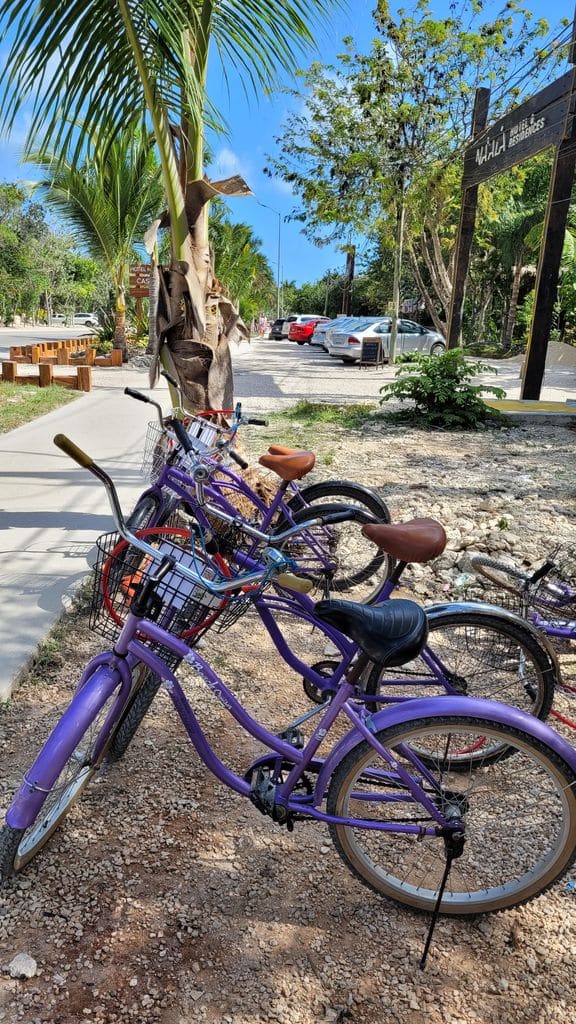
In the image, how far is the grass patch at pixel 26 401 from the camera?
934 centimetres

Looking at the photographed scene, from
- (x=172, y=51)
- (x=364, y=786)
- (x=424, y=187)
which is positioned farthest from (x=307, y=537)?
(x=424, y=187)

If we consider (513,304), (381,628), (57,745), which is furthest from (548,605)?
(513,304)

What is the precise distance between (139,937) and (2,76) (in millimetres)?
4397

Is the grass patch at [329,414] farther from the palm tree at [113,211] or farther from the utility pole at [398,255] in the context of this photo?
the utility pole at [398,255]

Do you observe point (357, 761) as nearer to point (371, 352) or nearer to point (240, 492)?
point (240, 492)

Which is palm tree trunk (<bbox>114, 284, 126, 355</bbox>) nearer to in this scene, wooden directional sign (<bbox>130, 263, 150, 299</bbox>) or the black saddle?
wooden directional sign (<bbox>130, 263, 150, 299</bbox>)

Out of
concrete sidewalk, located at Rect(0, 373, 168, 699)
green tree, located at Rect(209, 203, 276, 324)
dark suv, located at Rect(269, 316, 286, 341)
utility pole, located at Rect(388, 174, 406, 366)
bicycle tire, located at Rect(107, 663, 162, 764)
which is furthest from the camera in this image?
dark suv, located at Rect(269, 316, 286, 341)

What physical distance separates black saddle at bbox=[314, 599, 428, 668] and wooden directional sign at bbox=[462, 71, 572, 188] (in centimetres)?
946

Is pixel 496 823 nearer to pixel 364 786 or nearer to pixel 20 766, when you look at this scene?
pixel 364 786

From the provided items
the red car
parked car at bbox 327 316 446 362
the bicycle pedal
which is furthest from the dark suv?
the bicycle pedal

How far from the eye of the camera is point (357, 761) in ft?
6.40

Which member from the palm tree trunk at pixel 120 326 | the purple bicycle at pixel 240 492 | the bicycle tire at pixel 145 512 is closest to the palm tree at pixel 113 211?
the palm tree trunk at pixel 120 326

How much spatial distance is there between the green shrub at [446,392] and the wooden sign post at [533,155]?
1607 millimetres

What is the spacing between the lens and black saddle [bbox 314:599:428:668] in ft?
6.12
